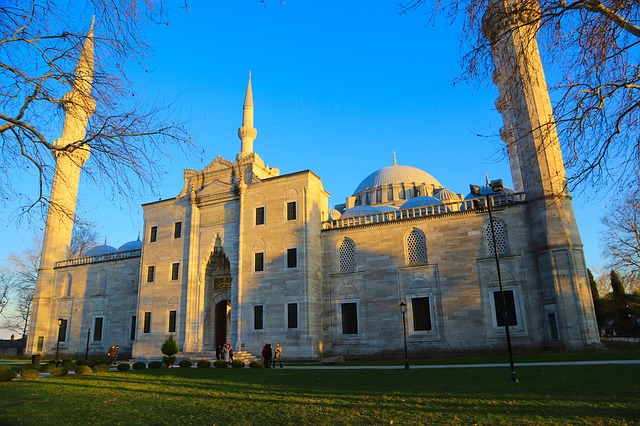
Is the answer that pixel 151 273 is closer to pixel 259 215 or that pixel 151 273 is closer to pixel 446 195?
pixel 259 215

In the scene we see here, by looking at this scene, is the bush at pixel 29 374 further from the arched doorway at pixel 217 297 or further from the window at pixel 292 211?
the window at pixel 292 211

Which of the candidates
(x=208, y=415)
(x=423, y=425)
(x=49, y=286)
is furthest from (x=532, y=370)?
(x=49, y=286)

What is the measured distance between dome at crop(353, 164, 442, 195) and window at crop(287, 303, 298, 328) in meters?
24.6

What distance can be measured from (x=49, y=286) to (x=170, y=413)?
35.2m

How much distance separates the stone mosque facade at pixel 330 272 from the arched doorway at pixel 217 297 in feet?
0.26

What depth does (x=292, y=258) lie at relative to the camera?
86.0 ft

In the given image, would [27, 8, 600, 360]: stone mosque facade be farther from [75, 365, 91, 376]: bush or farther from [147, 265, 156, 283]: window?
[75, 365, 91, 376]: bush

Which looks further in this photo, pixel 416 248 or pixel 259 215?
pixel 259 215

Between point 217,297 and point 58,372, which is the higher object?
point 217,297

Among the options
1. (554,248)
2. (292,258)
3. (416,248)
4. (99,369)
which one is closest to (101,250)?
(292,258)

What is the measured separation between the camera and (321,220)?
28156 millimetres

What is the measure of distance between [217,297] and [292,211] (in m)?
8.85

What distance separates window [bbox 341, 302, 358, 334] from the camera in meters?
25.3

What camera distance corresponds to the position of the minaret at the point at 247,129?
105 feet
